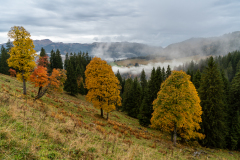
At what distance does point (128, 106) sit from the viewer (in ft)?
170

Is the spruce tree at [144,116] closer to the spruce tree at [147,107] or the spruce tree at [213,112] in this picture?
the spruce tree at [147,107]

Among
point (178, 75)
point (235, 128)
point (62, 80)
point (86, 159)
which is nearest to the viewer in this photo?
point (86, 159)

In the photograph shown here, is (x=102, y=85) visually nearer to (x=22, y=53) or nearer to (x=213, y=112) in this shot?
(x=22, y=53)

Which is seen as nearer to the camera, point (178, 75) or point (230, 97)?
point (178, 75)

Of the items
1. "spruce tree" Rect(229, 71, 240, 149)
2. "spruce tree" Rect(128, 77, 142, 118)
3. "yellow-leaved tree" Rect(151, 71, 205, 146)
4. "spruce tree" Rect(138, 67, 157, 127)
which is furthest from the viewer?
"spruce tree" Rect(128, 77, 142, 118)

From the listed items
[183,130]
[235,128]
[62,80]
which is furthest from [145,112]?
[62,80]

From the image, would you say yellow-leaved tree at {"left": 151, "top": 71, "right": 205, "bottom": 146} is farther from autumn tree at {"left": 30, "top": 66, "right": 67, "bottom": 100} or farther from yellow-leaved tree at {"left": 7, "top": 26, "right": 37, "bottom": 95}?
yellow-leaved tree at {"left": 7, "top": 26, "right": 37, "bottom": 95}

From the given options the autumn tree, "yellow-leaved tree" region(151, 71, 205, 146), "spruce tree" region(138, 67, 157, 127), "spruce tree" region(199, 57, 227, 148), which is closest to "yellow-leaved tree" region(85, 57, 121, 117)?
the autumn tree

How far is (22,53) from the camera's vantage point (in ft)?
69.6

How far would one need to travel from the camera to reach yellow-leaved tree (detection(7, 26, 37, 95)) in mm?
20406

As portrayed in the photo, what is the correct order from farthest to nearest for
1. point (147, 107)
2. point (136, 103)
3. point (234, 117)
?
point (136, 103), point (147, 107), point (234, 117)

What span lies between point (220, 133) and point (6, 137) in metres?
32.4

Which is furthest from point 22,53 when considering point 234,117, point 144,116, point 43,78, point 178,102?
point 234,117

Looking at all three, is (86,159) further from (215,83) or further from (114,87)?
(215,83)
